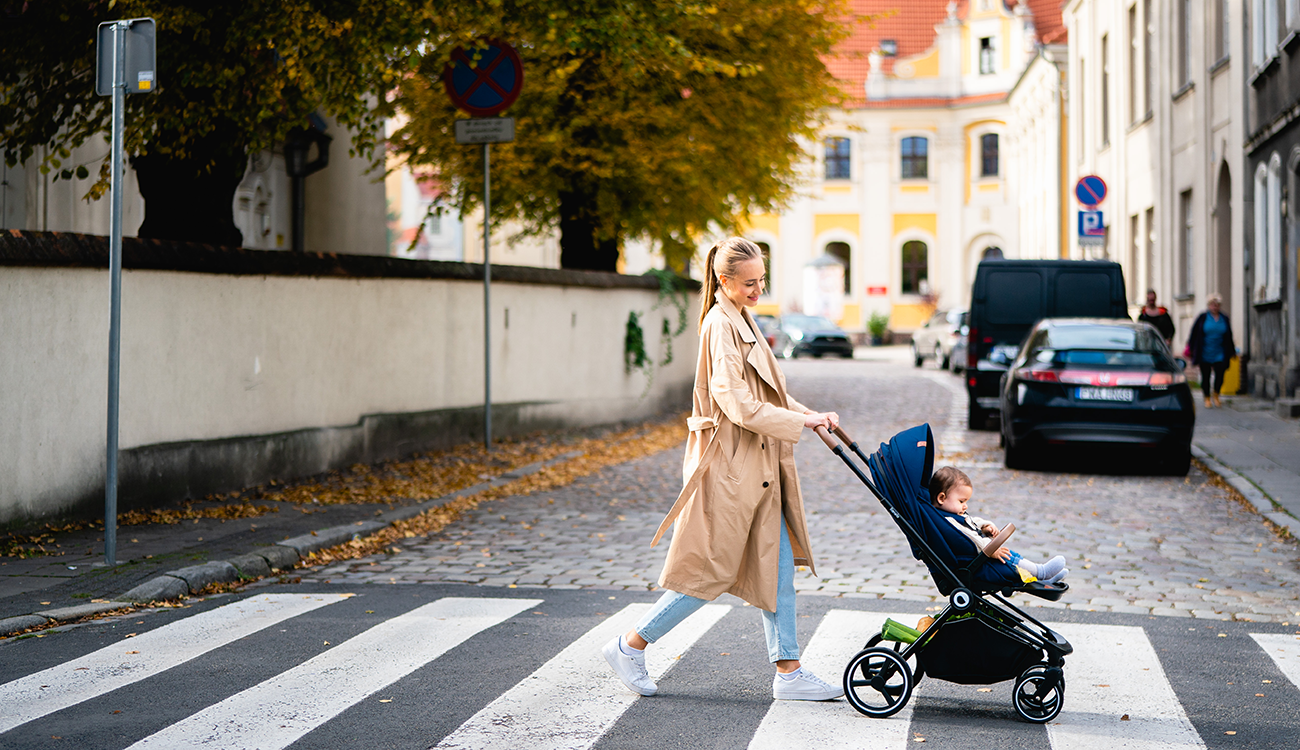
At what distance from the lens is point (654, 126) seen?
17.7 m

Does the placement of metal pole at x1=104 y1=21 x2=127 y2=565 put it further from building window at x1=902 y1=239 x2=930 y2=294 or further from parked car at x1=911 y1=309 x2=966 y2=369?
building window at x1=902 y1=239 x2=930 y2=294

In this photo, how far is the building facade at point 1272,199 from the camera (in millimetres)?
19562

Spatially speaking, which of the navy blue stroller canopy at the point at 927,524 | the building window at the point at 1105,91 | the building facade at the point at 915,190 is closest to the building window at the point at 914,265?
the building facade at the point at 915,190

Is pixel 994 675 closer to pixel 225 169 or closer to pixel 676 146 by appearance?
pixel 225 169

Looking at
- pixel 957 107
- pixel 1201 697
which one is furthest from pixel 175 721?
pixel 957 107

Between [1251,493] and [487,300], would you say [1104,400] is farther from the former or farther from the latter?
[487,300]

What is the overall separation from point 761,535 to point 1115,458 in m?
10.8

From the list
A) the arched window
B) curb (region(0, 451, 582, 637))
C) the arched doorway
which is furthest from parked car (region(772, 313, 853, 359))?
curb (region(0, 451, 582, 637))

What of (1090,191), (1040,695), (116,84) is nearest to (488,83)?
(116,84)

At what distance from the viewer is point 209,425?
1064 cm

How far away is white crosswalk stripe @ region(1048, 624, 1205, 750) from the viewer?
15.9 ft

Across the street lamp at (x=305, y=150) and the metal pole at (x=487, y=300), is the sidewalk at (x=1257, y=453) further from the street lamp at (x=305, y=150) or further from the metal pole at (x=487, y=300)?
the street lamp at (x=305, y=150)

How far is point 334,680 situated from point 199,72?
558 cm

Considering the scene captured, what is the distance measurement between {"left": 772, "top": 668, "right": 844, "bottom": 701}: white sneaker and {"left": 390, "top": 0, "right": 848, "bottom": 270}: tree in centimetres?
1150
